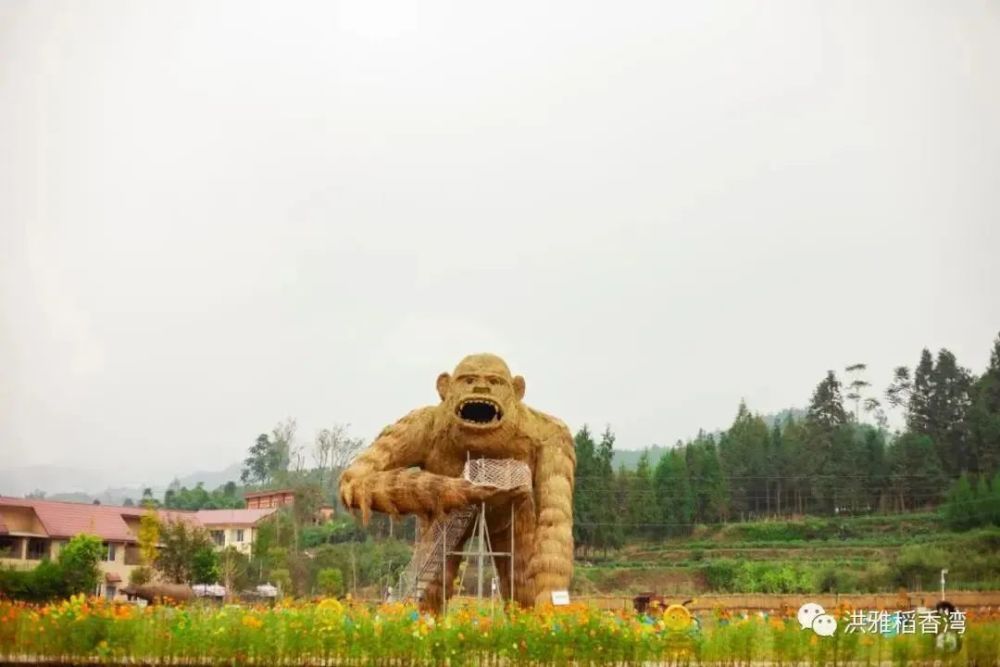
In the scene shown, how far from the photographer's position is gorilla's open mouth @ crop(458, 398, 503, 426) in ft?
37.4

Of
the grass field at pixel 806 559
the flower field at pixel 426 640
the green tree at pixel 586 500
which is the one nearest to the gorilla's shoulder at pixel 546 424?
the flower field at pixel 426 640

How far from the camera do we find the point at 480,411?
38.2ft

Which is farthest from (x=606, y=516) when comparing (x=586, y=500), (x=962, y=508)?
(x=962, y=508)

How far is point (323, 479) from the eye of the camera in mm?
36031

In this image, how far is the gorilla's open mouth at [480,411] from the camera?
11406 mm

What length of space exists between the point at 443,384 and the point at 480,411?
26.9 inches

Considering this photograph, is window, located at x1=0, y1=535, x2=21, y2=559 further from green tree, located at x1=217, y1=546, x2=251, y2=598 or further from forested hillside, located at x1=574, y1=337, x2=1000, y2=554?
forested hillside, located at x1=574, y1=337, x2=1000, y2=554

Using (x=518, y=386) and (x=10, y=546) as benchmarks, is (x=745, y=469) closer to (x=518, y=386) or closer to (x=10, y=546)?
(x=10, y=546)

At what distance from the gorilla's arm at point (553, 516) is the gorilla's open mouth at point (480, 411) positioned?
757 millimetres

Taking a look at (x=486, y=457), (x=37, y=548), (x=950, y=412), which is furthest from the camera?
(x=950, y=412)

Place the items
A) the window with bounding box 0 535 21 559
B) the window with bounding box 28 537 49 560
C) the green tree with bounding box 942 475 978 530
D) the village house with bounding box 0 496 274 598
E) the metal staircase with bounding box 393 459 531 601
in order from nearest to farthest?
the metal staircase with bounding box 393 459 531 601
the window with bounding box 0 535 21 559
the village house with bounding box 0 496 274 598
the window with bounding box 28 537 49 560
the green tree with bounding box 942 475 978 530

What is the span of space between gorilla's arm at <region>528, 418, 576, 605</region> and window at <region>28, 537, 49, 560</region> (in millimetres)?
14332

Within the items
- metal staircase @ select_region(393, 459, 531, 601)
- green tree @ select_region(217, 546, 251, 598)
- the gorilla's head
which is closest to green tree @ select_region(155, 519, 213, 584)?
green tree @ select_region(217, 546, 251, 598)

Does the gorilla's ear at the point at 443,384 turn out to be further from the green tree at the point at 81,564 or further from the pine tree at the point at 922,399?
the pine tree at the point at 922,399
